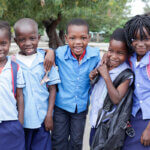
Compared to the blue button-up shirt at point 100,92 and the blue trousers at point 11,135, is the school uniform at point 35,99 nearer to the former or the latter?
the blue trousers at point 11,135

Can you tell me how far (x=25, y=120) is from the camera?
1.79m

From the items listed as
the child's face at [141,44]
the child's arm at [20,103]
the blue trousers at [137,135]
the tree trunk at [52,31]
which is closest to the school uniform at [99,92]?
the child's face at [141,44]

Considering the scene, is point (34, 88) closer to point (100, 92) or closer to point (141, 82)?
point (100, 92)

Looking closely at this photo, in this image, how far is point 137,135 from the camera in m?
1.67

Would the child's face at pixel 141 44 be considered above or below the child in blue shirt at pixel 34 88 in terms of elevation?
above

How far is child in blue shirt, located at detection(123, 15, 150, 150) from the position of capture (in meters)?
1.64

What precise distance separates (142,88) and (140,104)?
141 millimetres

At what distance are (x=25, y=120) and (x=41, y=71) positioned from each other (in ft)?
1.58

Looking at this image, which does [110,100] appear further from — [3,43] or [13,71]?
[3,43]

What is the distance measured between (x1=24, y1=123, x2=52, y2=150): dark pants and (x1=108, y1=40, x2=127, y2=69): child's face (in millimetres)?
954

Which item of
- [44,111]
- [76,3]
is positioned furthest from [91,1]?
[44,111]

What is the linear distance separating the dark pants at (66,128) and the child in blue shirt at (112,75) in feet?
0.80

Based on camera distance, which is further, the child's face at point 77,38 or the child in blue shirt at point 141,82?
the child's face at point 77,38

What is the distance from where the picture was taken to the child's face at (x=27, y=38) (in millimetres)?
1772
